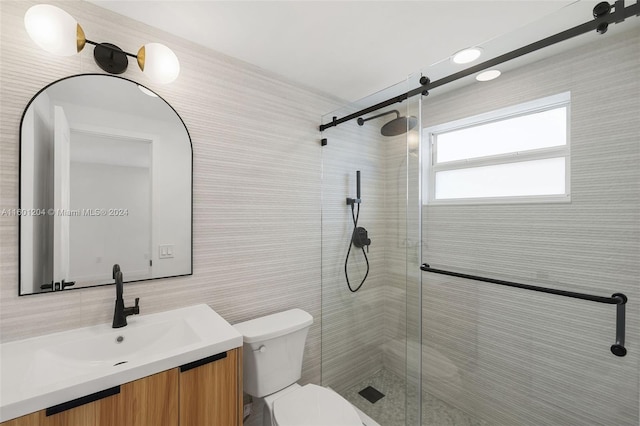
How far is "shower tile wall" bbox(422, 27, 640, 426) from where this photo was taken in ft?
3.57

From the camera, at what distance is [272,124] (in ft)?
5.83

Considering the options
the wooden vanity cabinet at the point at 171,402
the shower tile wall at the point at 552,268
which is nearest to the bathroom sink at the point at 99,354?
the wooden vanity cabinet at the point at 171,402

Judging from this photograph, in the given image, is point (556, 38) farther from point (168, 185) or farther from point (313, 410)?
point (313, 410)

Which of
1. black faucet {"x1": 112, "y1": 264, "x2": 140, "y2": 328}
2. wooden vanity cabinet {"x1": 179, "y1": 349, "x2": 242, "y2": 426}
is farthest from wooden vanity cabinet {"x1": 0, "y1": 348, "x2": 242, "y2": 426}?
black faucet {"x1": 112, "y1": 264, "x2": 140, "y2": 328}

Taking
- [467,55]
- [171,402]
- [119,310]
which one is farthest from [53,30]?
[467,55]

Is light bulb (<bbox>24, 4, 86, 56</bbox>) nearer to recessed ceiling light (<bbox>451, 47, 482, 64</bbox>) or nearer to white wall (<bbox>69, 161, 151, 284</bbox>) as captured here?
white wall (<bbox>69, 161, 151, 284</bbox>)

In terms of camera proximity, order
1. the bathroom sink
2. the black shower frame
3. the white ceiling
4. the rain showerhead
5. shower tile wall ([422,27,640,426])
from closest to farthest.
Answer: the bathroom sink, the black shower frame, shower tile wall ([422,27,640,426]), the white ceiling, the rain showerhead

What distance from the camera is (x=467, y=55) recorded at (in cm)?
136

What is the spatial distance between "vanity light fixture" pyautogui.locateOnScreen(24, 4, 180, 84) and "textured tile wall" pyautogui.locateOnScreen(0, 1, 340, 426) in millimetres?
64

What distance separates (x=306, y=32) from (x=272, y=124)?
588 millimetres

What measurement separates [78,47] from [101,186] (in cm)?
58

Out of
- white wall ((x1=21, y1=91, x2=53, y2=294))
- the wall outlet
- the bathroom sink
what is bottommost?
the bathroom sink

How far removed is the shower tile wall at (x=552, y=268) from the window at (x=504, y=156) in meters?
0.05

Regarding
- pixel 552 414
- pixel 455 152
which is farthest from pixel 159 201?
pixel 552 414
